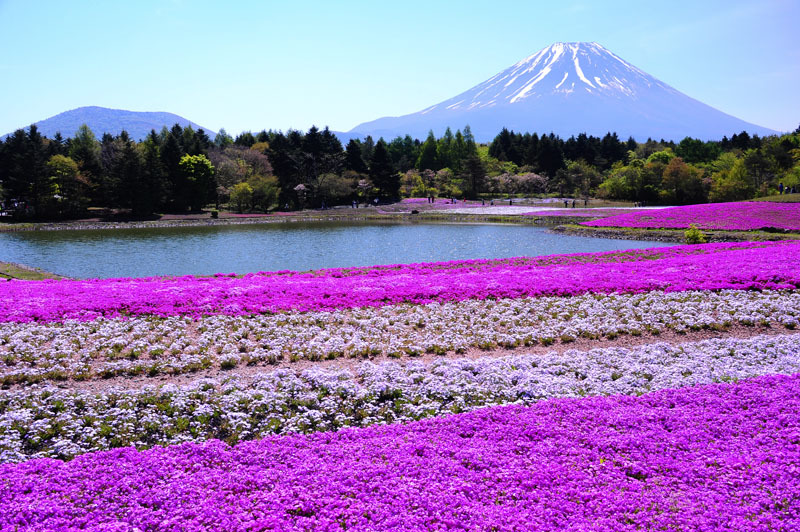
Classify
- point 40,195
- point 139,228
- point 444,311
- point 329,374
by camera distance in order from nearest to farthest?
point 329,374
point 444,311
point 139,228
point 40,195

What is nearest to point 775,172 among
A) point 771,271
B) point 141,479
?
point 771,271

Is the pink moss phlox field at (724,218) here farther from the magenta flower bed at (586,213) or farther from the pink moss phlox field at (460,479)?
the pink moss phlox field at (460,479)

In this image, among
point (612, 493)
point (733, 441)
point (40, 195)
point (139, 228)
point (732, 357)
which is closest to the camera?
point (612, 493)

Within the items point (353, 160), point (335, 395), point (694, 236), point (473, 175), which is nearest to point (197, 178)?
point (353, 160)

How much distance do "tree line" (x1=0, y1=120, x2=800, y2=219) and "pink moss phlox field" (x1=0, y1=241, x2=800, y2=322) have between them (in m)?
62.4

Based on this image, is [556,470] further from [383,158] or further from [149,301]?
[383,158]

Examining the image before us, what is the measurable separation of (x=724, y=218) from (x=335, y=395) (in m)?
53.0

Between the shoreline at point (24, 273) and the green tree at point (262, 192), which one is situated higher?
the green tree at point (262, 192)

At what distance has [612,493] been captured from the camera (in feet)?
21.1

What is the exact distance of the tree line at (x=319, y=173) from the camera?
249 feet

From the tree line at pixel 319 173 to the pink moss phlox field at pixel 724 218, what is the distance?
3018 centimetres

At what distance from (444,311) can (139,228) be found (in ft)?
193

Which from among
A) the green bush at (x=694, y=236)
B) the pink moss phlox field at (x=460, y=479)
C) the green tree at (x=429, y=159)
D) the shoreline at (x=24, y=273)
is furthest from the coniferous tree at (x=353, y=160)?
the pink moss phlox field at (x=460, y=479)

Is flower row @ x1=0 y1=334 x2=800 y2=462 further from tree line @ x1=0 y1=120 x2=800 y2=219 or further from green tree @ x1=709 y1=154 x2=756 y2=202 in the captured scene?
green tree @ x1=709 y1=154 x2=756 y2=202
